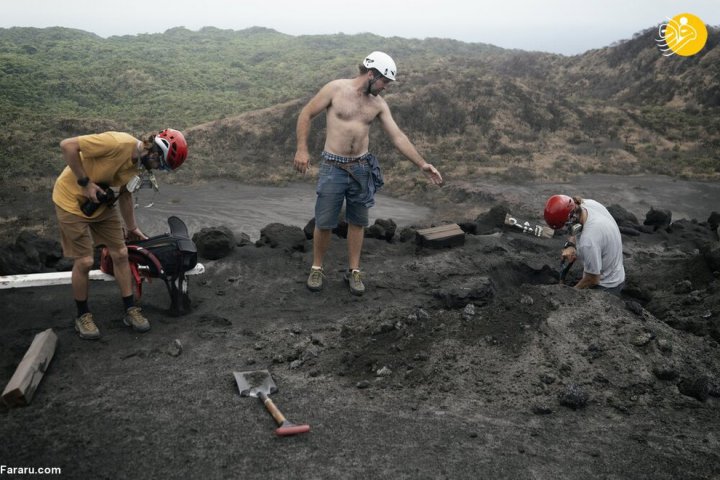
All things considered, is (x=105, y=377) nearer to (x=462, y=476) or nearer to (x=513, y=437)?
(x=462, y=476)

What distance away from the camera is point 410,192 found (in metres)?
14.0

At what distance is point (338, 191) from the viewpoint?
5.39 meters

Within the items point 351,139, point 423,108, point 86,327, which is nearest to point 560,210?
point 351,139

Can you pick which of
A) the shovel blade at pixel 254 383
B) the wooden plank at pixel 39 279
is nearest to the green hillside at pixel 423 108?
the wooden plank at pixel 39 279

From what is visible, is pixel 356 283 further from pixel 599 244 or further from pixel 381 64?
pixel 599 244

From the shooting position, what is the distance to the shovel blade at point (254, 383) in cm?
377

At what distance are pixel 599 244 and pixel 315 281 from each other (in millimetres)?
2746

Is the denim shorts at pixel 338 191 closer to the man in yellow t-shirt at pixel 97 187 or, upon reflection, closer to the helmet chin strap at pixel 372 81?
the helmet chin strap at pixel 372 81

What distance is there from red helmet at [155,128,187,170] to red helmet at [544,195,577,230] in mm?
3109

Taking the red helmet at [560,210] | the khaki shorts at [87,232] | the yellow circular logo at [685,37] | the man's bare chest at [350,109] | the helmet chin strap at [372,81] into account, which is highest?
the yellow circular logo at [685,37]

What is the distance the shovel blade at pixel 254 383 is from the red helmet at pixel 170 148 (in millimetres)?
1668

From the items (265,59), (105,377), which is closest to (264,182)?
(105,377)

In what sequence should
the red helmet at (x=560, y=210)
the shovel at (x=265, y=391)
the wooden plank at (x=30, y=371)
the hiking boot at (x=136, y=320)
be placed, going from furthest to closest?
the red helmet at (x=560, y=210) < the hiking boot at (x=136, y=320) < the wooden plank at (x=30, y=371) < the shovel at (x=265, y=391)

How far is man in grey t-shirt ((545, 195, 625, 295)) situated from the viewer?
4887mm
